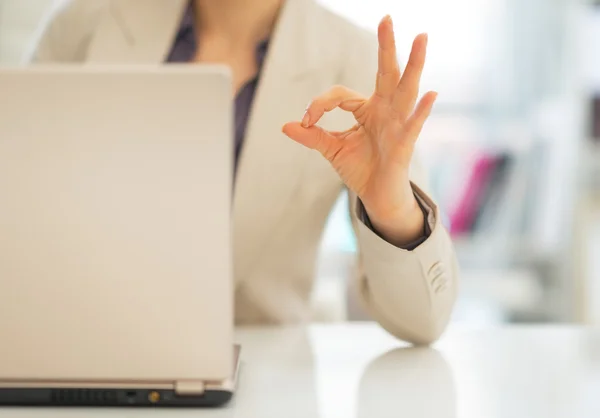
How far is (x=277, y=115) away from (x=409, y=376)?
0.44 metres

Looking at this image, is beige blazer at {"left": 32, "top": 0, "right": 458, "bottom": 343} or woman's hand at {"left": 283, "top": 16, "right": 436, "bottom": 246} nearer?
woman's hand at {"left": 283, "top": 16, "right": 436, "bottom": 246}

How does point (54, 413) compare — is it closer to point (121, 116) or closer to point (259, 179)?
point (121, 116)

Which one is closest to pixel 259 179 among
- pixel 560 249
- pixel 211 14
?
pixel 211 14

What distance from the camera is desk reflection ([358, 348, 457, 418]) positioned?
686mm

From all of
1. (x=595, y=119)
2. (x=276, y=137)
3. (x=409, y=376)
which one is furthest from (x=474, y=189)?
(x=409, y=376)

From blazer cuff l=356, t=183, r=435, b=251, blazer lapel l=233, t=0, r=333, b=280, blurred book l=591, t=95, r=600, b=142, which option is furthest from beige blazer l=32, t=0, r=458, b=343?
blurred book l=591, t=95, r=600, b=142

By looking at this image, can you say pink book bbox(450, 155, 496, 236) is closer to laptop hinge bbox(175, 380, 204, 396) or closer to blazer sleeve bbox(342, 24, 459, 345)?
blazer sleeve bbox(342, 24, 459, 345)

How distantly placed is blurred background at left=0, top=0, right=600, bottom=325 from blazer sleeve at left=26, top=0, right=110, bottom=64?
53.7 inches

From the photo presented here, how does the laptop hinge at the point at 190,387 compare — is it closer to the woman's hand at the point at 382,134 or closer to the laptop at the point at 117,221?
the laptop at the point at 117,221

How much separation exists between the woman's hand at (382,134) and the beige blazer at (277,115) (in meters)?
0.16

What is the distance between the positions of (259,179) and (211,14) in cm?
33

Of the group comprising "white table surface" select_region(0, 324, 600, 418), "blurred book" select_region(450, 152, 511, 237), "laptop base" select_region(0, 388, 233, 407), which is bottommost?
"blurred book" select_region(450, 152, 511, 237)

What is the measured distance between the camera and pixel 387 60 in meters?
0.75

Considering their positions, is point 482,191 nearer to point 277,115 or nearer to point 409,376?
point 277,115
